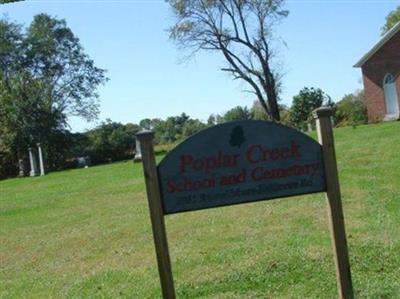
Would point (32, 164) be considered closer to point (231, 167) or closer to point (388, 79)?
point (388, 79)

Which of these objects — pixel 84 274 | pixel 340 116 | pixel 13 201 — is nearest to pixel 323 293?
pixel 84 274

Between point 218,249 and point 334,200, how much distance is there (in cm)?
305

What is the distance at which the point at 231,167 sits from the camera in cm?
507

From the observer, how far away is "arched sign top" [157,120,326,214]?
5.05 meters

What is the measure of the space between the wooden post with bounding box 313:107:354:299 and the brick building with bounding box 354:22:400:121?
31.4 metres

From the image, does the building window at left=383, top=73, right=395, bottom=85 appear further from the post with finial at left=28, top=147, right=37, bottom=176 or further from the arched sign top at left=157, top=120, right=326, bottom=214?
the arched sign top at left=157, top=120, right=326, bottom=214

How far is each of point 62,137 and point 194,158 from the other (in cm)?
4006

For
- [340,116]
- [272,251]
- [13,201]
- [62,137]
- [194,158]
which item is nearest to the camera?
[194,158]

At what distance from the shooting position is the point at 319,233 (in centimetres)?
819

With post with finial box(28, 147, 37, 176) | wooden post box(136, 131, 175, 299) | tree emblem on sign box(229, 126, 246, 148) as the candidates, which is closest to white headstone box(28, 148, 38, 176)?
post with finial box(28, 147, 37, 176)

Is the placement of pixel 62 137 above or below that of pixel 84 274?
above

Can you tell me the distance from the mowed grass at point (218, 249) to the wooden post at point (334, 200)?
1.39 ft

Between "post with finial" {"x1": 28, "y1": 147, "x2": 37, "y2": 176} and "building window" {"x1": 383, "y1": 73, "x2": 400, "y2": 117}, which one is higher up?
"building window" {"x1": 383, "y1": 73, "x2": 400, "y2": 117}

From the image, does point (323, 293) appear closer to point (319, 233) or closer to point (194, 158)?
point (194, 158)
